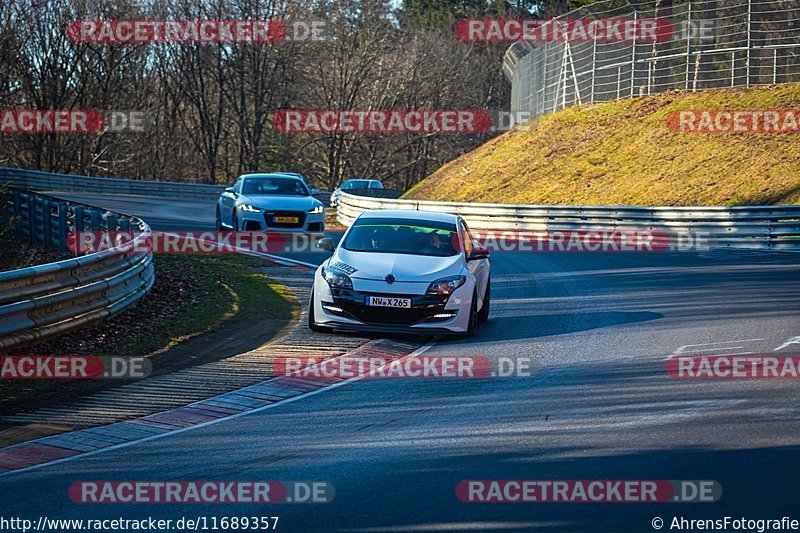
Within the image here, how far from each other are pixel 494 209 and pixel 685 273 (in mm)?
12040

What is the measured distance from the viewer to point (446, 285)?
11938mm

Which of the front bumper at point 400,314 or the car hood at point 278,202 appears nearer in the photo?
the front bumper at point 400,314

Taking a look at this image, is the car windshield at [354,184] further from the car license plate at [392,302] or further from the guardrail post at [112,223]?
the car license plate at [392,302]

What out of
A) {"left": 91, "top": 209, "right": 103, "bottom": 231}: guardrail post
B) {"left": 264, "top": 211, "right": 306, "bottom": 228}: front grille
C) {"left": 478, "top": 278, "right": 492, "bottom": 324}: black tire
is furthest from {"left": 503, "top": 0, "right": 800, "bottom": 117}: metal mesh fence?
{"left": 478, "top": 278, "right": 492, "bottom": 324}: black tire

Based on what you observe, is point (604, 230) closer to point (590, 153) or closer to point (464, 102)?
point (590, 153)

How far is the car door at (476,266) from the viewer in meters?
12.8

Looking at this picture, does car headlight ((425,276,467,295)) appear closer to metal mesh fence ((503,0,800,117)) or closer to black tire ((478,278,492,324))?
black tire ((478,278,492,324))

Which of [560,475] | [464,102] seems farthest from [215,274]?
[464,102]

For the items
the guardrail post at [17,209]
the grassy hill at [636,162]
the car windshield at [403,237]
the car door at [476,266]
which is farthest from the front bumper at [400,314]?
the grassy hill at [636,162]

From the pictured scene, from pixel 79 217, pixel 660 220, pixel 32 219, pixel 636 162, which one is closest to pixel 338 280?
pixel 79 217

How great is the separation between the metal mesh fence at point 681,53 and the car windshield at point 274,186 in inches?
735

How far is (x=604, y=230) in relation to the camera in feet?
93.7

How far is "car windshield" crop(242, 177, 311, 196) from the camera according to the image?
966 inches

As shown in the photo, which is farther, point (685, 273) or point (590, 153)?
point (590, 153)
